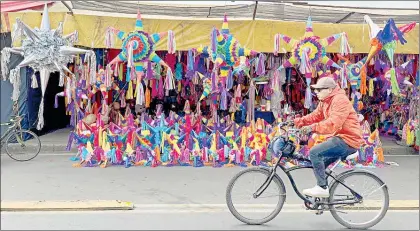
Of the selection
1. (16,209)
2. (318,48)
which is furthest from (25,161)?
(318,48)

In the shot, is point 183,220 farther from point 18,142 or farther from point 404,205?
point 18,142

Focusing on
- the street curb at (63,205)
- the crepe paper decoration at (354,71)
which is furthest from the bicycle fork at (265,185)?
the crepe paper decoration at (354,71)

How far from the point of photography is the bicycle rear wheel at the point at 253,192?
4.93 m

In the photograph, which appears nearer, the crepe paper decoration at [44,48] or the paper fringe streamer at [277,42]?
the crepe paper decoration at [44,48]

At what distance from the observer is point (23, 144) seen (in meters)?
9.16

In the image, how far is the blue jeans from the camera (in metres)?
4.89

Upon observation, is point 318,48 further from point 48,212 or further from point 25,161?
point 25,161

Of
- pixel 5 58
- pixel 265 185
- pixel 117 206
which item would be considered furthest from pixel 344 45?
pixel 5 58

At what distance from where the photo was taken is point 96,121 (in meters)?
8.79

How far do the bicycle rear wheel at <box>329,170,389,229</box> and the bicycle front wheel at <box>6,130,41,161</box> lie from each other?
617 cm

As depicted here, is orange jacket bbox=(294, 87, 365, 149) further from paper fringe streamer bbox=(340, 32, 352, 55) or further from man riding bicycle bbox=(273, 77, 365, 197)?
paper fringe streamer bbox=(340, 32, 352, 55)

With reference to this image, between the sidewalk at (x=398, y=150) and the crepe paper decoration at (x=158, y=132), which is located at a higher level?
the crepe paper decoration at (x=158, y=132)

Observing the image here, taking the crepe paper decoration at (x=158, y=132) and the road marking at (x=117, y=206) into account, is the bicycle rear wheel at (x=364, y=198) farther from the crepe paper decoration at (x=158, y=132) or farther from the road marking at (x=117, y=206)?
the crepe paper decoration at (x=158, y=132)

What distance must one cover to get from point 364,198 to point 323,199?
1.50 ft
